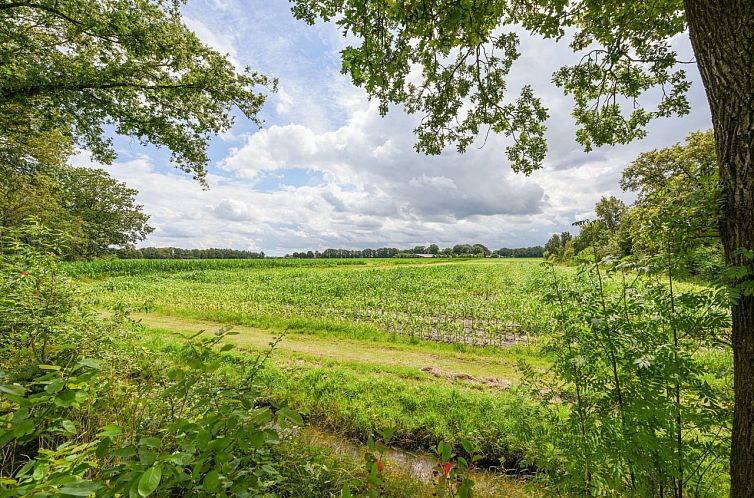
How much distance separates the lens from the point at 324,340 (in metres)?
10.9

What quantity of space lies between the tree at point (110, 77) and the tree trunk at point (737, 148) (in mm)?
9174

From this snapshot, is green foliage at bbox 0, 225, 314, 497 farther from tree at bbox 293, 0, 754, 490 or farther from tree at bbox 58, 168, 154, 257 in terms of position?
tree at bbox 58, 168, 154, 257

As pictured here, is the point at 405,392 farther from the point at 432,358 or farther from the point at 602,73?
the point at 602,73

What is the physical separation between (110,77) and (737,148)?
10.7m

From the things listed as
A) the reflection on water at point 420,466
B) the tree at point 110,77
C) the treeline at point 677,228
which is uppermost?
the tree at point 110,77

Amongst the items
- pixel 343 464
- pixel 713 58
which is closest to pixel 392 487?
pixel 343 464

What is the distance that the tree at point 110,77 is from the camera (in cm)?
643

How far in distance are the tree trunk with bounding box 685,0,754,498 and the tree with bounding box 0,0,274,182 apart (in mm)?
9174

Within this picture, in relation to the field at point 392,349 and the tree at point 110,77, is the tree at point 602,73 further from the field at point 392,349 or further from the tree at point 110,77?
the tree at point 110,77

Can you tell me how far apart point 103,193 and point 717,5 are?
5593 cm

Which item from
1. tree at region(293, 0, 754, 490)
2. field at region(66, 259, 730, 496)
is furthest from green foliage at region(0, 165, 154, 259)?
tree at region(293, 0, 754, 490)

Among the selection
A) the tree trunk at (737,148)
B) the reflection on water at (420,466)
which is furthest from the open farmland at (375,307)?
the tree trunk at (737,148)

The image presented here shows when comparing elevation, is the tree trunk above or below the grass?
above

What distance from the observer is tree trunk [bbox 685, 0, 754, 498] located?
7.14 feet
